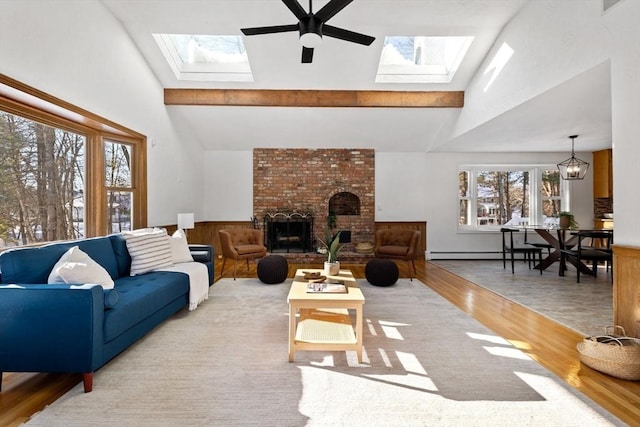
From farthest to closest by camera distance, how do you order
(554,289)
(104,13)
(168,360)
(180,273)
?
(554,289)
(104,13)
(180,273)
(168,360)

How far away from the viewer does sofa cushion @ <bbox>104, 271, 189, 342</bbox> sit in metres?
2.39

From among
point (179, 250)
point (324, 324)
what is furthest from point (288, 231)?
point (324, 324)

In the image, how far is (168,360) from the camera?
8.38 ft

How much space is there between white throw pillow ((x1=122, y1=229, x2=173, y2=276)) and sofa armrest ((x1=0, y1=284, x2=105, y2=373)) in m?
1.48

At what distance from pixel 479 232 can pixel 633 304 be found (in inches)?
203

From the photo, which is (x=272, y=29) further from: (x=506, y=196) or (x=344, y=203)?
(x=506, y=196)

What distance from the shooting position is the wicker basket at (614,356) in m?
2.28

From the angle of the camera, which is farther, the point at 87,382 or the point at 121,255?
the point at 121,255

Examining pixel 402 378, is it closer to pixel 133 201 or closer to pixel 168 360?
pixel 168 360

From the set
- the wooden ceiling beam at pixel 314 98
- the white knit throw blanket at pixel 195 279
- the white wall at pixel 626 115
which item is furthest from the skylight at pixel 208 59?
the white wall at pixel 626 115

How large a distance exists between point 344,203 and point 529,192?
4.17m

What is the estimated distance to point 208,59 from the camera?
5.62 m

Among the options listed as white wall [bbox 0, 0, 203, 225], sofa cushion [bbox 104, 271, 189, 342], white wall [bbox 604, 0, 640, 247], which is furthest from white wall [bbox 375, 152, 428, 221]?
sofa cushion [bbox 104, 271, 189, 342]

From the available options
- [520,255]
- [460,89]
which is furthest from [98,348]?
[520,255]
